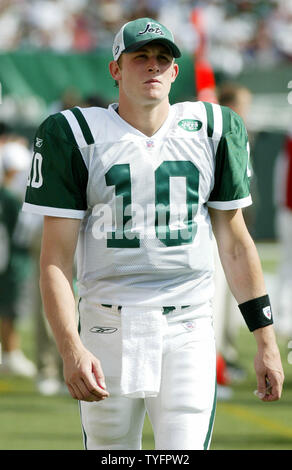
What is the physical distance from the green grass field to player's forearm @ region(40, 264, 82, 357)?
275cm

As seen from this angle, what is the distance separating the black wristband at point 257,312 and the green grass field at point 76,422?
8.34 ft

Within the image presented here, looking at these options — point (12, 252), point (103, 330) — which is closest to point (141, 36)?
point (103, 330)

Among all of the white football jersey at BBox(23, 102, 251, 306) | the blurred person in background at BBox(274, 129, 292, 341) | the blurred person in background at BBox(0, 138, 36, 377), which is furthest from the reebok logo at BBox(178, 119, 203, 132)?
the blurred person in background at BBox(274, 129, 292, 341)

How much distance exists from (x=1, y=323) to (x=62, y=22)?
37.8ft

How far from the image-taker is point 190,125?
348cm

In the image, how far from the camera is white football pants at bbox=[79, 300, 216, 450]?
334 centimetres

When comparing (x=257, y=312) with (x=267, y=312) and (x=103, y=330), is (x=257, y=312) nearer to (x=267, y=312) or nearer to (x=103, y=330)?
(x=267, y=312)

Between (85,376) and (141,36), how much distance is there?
1127 mm

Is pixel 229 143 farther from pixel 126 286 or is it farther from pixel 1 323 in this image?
pixel 1 323

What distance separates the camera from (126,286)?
3.38 metres

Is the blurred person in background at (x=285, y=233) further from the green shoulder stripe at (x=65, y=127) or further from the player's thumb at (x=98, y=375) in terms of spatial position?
the player's thumb at (x=98, y=375)

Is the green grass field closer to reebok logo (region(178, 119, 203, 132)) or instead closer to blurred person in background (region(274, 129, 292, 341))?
blurred person in background (region(274, 129, 292, 341))

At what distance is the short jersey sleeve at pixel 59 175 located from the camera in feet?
11.0
